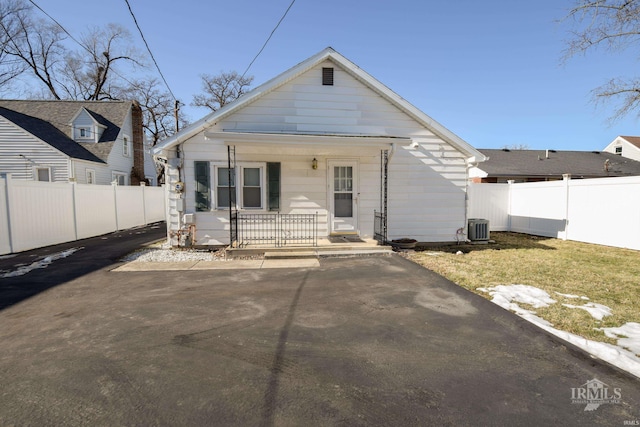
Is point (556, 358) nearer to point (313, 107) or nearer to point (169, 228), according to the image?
point (313, 107)

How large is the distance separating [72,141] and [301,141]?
18.7 meters

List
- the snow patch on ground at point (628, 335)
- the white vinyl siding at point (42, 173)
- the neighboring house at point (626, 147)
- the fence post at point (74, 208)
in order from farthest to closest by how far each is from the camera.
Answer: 1. the neighboring house at point (626, 147)
2. the white vinyl siding at point (42, 173)
3. the fence post at point (74, 208)
4. the snow patch on ground at point (628, 335)

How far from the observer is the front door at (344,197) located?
9625 millimetres

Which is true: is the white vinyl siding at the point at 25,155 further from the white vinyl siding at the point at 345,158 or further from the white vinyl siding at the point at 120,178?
the white vinyl siding at the point at 345,158

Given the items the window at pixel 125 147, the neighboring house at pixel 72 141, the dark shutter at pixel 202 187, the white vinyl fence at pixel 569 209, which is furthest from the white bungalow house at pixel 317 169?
the window at pixel 125 147

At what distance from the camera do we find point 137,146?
23094 millimetres

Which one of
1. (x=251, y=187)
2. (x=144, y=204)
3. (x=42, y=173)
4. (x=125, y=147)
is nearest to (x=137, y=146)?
(x=125, y=147)

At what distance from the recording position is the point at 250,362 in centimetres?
307

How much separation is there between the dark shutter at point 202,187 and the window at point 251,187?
1.05 meters

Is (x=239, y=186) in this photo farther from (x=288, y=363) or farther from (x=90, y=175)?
(x=90, y=175)

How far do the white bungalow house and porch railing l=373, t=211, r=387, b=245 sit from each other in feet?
0.15

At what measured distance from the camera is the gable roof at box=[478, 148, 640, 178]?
978 inches

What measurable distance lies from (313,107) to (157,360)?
815 centimetres

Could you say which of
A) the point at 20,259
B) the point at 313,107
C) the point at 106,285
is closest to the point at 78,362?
the point at 106,285
